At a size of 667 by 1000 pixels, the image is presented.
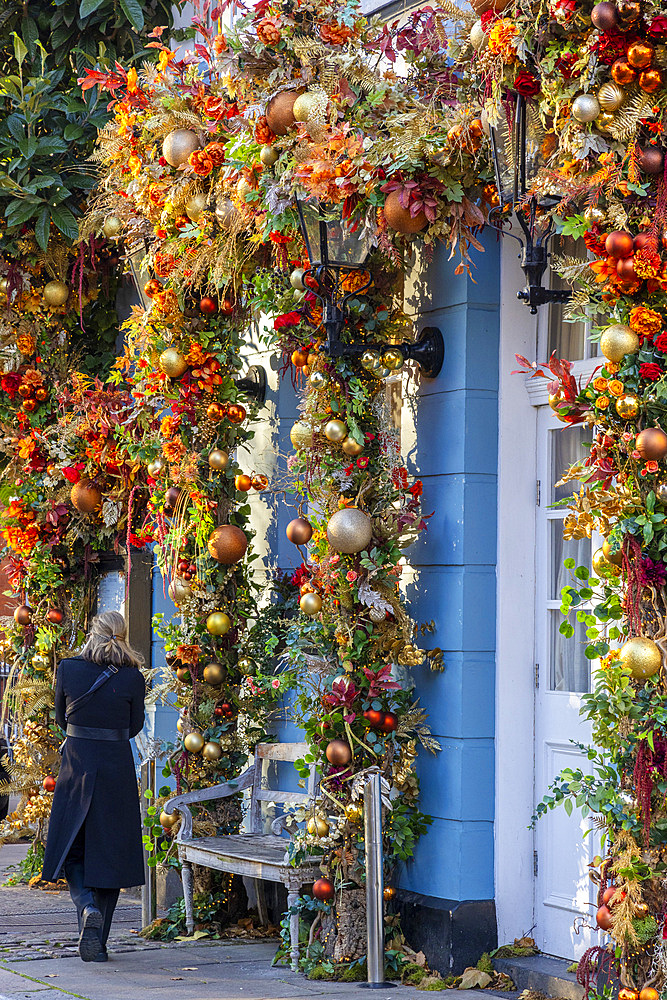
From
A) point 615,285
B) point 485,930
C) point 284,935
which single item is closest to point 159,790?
point 284,935

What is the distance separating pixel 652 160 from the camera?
404 cm

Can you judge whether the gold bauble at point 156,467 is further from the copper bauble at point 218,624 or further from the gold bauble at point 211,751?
the gold bauble at point 211,751

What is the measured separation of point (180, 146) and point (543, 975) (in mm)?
4233

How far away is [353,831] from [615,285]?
9.04ft

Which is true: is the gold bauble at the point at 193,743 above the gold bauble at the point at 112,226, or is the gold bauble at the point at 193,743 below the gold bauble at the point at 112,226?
below

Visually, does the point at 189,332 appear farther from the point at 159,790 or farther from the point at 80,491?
the point at 159,790

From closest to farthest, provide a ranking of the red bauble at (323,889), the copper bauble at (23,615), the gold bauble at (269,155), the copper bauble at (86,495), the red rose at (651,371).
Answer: the red rose at (651,371) < the gold bauble at (269,155) < the red bauble at (323,889) < the copper bauble at (86,495) < the copper bauble at (23,615)

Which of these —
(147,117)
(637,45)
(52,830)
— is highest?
(147,117)

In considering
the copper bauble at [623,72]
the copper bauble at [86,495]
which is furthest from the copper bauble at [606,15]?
the copper bauble at [86,495]

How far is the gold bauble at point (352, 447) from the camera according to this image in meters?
5.68

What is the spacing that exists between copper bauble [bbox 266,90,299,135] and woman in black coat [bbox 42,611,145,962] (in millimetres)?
2534

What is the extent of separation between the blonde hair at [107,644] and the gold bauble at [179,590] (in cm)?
41

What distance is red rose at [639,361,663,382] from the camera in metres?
4.09

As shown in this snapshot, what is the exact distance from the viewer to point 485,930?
18.3 feet
